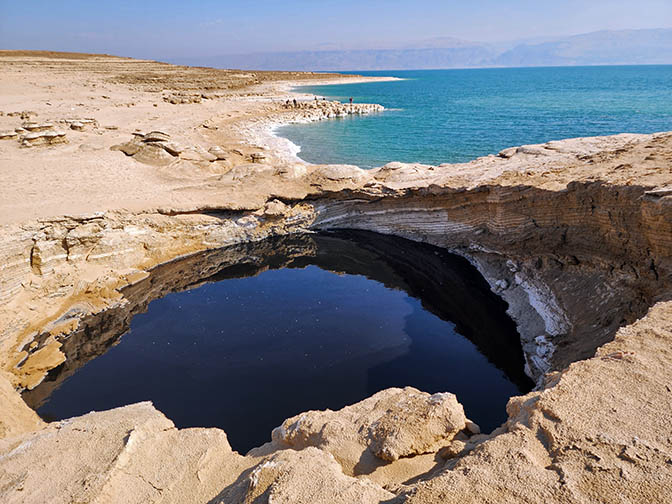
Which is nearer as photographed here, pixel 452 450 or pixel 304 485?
pixel 304 485

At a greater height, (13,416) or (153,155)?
(153,155)

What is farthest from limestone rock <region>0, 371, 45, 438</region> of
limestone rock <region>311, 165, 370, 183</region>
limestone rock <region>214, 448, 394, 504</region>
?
limestone rock <region>311, 165, 370, 183</region>

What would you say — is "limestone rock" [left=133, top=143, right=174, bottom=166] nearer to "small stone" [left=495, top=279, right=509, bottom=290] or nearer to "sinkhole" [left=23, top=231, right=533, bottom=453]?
"sinkhole" [left=23, top=231, right=533, bottom=453]

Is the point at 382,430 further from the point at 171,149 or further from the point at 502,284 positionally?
the point at 171,149

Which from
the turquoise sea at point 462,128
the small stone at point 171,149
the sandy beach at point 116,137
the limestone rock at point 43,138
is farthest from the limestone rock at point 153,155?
the turquoise sea at point 462,128

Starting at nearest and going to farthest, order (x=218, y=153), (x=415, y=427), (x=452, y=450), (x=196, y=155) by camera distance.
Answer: (x=452, y=450)
(x=415, y=427)
(x=196, y=155)
(x=218, y=153)

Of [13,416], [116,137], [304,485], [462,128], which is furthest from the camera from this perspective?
[462,128]

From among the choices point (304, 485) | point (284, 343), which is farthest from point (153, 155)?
point (304, 485)

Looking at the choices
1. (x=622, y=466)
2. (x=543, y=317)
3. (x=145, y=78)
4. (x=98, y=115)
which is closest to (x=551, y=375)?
(x=622, y=466)

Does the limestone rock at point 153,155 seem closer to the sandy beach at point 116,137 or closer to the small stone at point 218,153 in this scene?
the sandy beach at point 116,137
